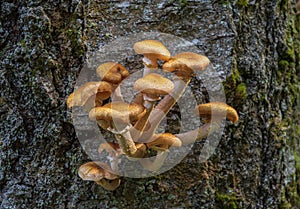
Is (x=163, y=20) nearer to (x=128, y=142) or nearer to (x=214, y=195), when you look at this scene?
(x=128, y=142)

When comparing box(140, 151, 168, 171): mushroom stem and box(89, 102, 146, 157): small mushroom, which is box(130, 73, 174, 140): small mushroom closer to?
box(89, 102, 146, 157): small mushroom

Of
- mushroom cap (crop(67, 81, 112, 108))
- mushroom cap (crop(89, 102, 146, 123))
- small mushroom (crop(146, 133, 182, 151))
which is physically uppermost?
mushroom cap (crop(67, 81, 112, 108))

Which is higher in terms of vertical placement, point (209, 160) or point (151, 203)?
point (209, 160)

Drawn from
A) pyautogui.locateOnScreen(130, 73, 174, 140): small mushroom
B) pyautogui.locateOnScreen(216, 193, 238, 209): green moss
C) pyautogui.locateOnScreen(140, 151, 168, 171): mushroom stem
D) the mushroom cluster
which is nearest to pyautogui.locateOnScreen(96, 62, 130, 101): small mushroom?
the mushroom cluster

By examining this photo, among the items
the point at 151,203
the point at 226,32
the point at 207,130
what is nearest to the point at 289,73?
the point at 226,32

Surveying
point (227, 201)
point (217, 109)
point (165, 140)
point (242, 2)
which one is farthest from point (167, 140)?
point (242, 2)

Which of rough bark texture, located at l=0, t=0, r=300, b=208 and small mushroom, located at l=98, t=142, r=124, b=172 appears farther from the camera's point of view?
rough bark texture, located at l=0, t=0, r=300, b=208
